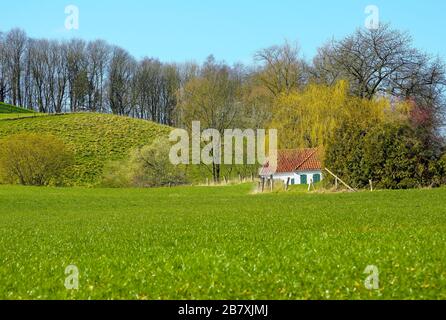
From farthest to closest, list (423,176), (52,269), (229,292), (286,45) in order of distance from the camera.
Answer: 1. (286,45)
2. (423,176)
3. (52,269)
4. (229,292)

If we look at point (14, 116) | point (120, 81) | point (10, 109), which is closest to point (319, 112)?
point (14, 116)

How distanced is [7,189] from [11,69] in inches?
2632

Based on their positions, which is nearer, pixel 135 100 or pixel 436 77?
pixel 436 77

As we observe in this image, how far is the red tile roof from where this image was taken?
62094 millimetres

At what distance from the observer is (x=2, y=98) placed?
12719 centimetres

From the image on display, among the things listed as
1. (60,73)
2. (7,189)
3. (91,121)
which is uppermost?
(60,73)

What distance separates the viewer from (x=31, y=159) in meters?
70.5

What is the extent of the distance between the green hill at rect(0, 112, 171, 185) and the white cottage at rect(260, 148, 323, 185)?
2585cm

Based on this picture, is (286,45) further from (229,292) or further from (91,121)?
(229,292)

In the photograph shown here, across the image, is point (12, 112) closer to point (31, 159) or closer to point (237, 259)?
point (31, 159)

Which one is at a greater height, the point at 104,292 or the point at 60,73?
the point at 60,73

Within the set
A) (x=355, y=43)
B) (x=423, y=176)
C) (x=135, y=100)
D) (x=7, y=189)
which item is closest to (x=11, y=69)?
(x=135, y=100)

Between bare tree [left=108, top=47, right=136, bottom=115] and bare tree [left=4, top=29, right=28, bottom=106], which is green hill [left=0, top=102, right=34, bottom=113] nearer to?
bare tree [left=4, top=29, right=28, bottom=106]

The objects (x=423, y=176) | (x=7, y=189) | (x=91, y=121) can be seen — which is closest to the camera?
(x=423, y=176)
